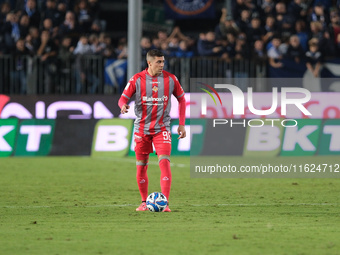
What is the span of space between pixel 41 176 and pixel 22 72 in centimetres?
572

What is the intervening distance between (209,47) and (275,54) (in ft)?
5.83

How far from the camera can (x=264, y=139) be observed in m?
20.6

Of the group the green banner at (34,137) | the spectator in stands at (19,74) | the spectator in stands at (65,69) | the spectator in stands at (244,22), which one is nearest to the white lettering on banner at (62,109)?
the green banner at (34,137)

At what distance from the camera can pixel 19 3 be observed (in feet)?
78.6

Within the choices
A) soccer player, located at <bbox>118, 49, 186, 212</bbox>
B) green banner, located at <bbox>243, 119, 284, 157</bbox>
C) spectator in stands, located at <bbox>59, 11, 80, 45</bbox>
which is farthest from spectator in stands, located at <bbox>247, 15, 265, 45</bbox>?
soccer player, located at <bbox>118, 49, 186, 212</bbox>

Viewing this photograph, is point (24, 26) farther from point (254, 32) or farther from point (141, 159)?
point (141, 159)

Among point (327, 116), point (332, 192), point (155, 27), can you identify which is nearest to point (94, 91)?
point (155, 27)

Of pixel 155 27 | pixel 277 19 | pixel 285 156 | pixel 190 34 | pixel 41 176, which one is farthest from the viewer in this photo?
pixel 190 34

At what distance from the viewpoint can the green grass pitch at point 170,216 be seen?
7.60 metres

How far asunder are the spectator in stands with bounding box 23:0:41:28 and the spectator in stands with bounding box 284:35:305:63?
6.92 meters

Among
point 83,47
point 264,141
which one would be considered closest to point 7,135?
point 83,47

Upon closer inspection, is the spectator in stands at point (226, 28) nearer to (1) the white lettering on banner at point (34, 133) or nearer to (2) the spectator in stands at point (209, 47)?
(2) the spectator in stands at point (209, 47)

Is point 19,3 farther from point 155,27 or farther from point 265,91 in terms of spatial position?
point 265,91

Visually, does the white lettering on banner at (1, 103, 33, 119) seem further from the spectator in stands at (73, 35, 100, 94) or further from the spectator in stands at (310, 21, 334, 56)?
the spectator in stands at (310, 21, 334, 56)
